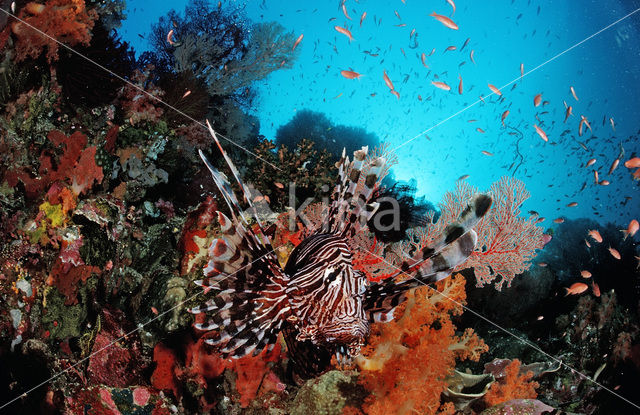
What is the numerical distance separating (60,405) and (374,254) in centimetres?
331

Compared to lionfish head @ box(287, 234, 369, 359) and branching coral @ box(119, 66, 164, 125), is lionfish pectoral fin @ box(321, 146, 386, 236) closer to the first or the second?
lionfish head @ box(287, 234, 369, 359)

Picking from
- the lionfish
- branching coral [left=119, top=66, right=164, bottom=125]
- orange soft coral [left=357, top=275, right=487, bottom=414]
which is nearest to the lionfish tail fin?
the lionfish

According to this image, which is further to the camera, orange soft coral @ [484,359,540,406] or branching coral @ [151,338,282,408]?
orange soft coral @ [484,359,540,406]

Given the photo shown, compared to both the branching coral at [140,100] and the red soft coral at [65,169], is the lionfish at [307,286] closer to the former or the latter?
the red soft coral at [65,169]

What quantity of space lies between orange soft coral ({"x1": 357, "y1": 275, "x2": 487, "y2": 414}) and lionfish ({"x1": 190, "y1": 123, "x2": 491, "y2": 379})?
0.61m

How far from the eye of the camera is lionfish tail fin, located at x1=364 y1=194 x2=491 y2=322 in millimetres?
1835

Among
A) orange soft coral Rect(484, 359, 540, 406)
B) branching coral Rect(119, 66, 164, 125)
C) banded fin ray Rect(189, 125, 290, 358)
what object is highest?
branching coral Rect(119, 66, 164, 125)

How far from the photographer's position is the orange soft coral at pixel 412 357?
9.20 feet

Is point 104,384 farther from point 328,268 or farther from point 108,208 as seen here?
point 328,268

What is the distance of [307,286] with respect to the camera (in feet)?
7.11

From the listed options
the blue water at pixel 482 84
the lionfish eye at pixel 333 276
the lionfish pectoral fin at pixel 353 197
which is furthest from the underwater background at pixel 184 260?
the blue water at pixel 482 84

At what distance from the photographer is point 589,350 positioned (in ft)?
18.2

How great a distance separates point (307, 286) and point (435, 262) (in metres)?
0.82

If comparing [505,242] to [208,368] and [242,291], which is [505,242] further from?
[208,368]
